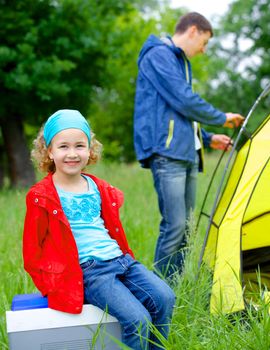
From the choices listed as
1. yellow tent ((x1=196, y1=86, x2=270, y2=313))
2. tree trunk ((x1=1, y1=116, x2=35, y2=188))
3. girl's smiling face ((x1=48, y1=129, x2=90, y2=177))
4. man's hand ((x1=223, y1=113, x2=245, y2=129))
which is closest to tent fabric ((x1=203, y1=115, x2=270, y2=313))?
yellow tent ((x1=196, y1=86, x2=270, y2=313))

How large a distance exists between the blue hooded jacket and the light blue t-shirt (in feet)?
3.75

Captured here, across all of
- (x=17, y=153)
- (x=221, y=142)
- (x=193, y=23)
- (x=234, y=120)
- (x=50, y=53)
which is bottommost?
(x=17, y=153)

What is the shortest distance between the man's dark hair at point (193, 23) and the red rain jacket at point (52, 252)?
1.65 m

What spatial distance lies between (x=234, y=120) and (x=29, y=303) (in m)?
1.80

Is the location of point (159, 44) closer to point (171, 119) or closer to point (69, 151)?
point (171, 119)

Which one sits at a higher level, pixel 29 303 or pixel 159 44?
pixel 159 44

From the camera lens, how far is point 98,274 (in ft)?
8.00

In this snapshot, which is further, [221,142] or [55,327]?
[221,142]

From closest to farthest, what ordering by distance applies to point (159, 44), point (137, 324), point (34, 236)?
1. point (137, 324)
2. point (34, 236)
3. point (159, 44)

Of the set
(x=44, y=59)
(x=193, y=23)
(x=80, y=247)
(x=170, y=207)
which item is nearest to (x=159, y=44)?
(x=193, y=23)

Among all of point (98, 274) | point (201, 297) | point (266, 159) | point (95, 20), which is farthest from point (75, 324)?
point (95, 20)

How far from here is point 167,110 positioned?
12.1 feet

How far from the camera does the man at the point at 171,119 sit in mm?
3645

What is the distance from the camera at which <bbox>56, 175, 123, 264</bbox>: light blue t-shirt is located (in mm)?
2502
